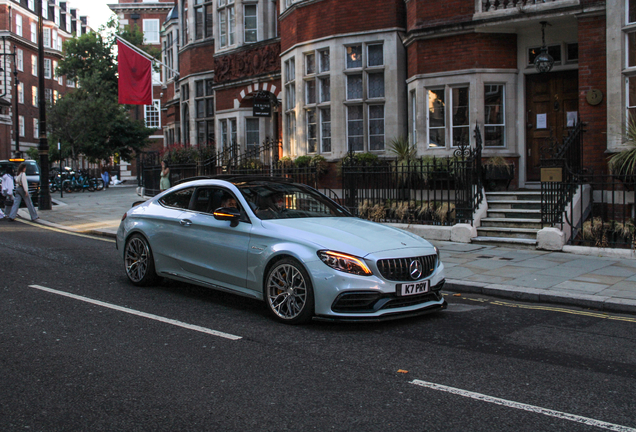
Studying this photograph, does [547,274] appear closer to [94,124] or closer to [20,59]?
[94,124]

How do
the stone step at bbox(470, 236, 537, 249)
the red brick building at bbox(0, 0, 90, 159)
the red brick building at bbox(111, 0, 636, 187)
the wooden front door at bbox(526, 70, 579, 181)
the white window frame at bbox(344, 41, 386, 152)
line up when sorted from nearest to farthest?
the stone step at bbox(470, 236, 537, 249), the red brick building at bbox(111, 0, 636, 187), the wooden front door at bbox(526, 70, 579, 181), the white window frame at bbox(344, 41, 386, 152), the red brick building at bbox(0, 0, 90, 159)

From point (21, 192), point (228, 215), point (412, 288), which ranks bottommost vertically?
point (412, 288)

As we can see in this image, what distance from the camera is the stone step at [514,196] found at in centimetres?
1326

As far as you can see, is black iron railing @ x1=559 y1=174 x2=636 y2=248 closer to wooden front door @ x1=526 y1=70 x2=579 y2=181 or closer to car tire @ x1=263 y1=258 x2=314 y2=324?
wooden front door @ x1=526 y1=70 x2=579 y2=181

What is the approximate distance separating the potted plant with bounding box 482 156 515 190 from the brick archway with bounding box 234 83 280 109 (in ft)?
31.6

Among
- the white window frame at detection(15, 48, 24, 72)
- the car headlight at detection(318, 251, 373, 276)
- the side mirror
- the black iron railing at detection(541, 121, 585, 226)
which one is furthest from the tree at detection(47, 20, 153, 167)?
the car headlight at detection(318, 251, 373, 276)

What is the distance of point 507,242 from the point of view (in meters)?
11.9

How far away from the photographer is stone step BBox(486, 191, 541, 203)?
13.3 meters

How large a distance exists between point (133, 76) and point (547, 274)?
18.4 meters

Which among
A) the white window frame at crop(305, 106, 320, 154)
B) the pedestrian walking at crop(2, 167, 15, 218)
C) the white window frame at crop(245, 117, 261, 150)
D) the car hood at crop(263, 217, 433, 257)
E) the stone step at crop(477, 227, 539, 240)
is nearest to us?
the car hood at crop(263, 217, 433, 257)

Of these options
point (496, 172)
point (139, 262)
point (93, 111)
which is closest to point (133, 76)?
point (496, 172)

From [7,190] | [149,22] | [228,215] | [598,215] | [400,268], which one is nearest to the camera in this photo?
[400,268]

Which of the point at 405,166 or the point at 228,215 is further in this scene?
the point at 405,166

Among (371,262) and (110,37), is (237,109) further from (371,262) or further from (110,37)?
(110,37)
